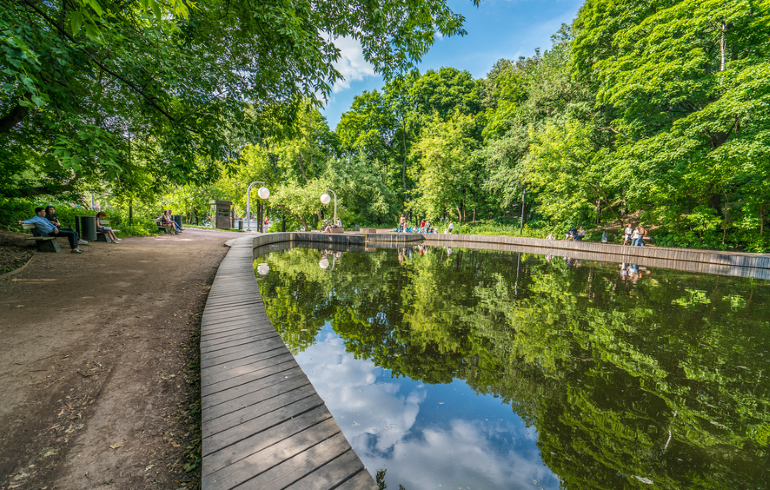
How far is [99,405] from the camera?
8.23ft

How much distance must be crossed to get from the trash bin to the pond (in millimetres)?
8657

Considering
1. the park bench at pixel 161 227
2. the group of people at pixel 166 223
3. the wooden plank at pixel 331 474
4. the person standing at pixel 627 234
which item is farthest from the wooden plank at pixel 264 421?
the person standing at pixel 627 234

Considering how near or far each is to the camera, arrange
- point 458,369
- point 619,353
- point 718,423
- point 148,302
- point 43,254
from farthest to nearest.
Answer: point 43,254, point 148,302, point 619,353, point 458,369, point 718,423

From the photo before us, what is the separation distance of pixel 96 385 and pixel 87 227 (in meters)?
12.1

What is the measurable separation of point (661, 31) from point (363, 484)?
22.3m

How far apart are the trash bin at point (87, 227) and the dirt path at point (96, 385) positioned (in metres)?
6.99

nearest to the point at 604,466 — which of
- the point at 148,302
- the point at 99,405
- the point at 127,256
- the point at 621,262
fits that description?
the point at 99,405

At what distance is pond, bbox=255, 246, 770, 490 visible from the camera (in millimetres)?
2594

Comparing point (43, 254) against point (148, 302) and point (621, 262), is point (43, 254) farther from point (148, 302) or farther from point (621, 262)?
point (621, 262)

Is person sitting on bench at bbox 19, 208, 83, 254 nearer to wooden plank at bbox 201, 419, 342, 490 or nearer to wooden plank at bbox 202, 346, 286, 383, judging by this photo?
wooden plank at bbox 202, 346, 286, 383

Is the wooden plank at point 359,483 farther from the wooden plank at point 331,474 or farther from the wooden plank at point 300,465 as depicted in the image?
the wooden plank at point 300,465

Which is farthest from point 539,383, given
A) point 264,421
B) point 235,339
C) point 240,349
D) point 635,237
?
point 635,237

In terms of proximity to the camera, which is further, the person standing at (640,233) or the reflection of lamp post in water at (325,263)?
the person standing at (640,233)

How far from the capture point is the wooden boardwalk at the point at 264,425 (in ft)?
5.89
